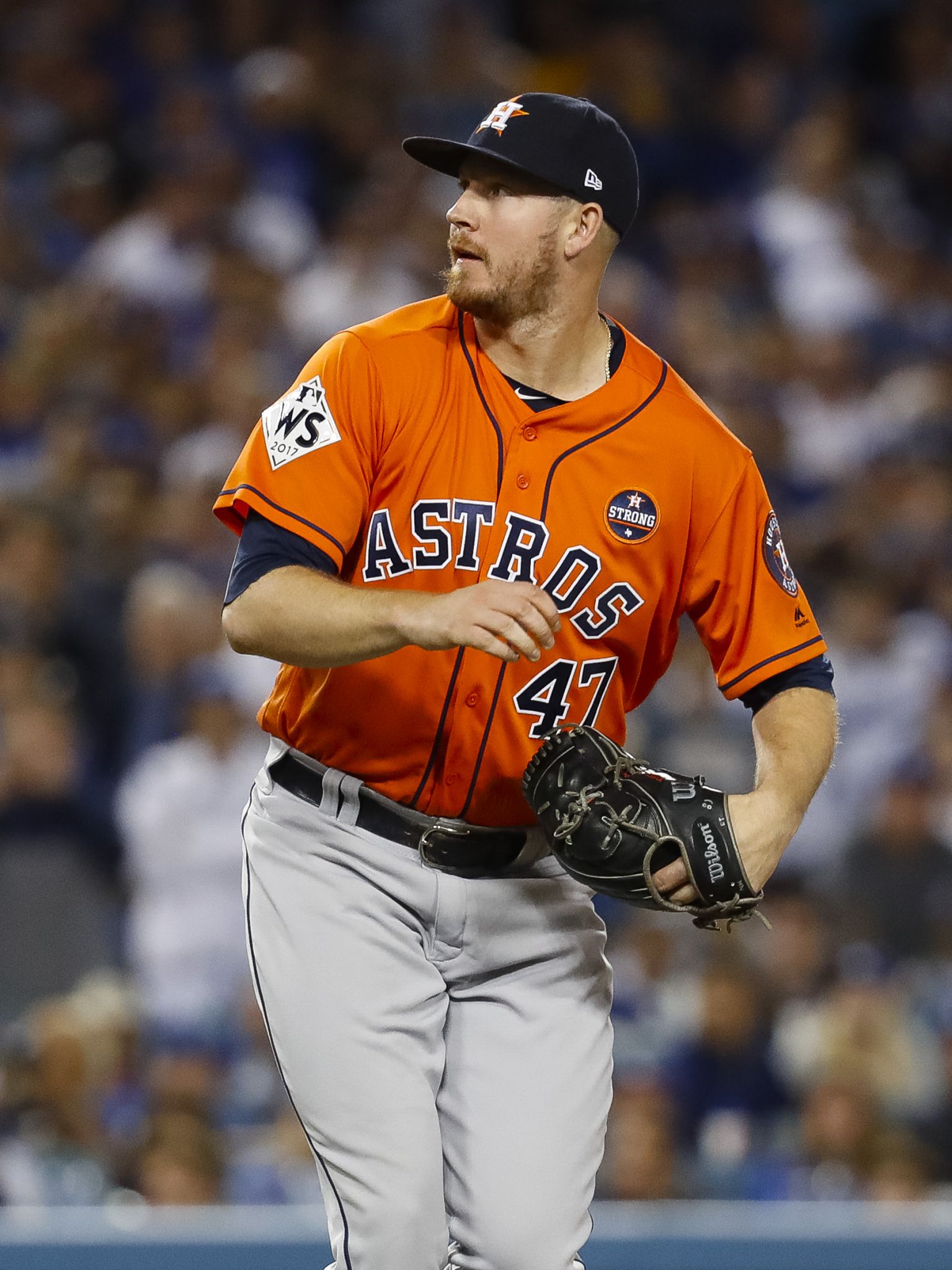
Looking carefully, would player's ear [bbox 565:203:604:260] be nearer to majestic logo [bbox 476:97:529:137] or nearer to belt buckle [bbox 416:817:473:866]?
majestic logo [bbox 476:97:529:137]

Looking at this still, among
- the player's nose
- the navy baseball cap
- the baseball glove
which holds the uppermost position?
the navy baseball cap

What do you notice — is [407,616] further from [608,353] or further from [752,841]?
[608,353]

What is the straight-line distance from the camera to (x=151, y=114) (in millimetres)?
7945

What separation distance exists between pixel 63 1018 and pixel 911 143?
18.5 ft

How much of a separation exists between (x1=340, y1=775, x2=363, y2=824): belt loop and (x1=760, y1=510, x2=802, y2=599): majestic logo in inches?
29.6

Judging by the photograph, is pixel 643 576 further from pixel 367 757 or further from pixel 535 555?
pixel 367 757

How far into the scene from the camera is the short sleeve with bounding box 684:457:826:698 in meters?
2.85

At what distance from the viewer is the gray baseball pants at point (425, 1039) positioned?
8.48 ft

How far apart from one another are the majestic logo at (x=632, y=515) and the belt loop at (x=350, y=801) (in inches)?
22.3

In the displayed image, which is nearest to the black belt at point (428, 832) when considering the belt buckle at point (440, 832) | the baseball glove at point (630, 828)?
the belt buckle at point (440, 832)

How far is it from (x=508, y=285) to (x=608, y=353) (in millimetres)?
256

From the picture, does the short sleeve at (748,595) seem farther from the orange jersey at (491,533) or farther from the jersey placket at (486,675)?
the jersey placket at (486,675)

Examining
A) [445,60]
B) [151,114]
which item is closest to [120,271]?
[151,114]

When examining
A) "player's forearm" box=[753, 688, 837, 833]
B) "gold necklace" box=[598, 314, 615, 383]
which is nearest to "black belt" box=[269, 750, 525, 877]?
"player's forearm" box=[753, 688, 837, 833]
